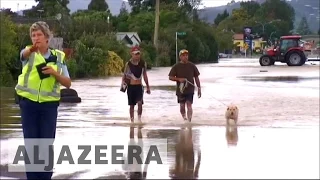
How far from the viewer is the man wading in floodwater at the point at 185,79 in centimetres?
1434

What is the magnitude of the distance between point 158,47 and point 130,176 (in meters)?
48.3

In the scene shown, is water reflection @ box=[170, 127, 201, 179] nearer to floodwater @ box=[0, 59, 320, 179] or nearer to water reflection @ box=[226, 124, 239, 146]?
floodwater @ box=[0, 59, 320, 179]

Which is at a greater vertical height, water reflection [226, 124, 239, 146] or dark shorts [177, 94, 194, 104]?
dark shorts [177, 94, 194, 104]

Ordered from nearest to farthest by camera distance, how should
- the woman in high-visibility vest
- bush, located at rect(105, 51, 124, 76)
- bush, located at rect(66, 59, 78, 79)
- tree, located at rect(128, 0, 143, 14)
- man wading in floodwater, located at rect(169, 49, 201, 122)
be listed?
1. the woman in high-visibility vest
2. man wading in floodwater, located at rect(169, 49, 201, 122)
3. bush, located at rect(66, 59, 78, 79)
4. bush, located at rect(105, 51, 124, 76)
5. tree, located at rect(128, 0, 143, 14)

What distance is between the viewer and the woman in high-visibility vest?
691 cm

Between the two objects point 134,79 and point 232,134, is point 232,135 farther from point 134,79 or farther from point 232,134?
point 134,79

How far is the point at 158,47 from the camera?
56.5 m

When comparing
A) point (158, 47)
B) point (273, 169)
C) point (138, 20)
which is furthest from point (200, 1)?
point (273, 169)

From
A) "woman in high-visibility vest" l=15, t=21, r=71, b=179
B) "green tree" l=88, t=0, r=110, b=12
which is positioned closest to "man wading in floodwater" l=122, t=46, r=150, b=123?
"woman in high-visibility vest" l=15, t=21, r=71, b=179

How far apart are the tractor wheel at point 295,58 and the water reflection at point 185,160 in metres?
37.8

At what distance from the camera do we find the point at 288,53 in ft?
162

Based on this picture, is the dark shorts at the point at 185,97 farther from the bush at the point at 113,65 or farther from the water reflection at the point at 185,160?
the bush at the point at 113,65

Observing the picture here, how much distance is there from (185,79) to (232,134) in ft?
7.86

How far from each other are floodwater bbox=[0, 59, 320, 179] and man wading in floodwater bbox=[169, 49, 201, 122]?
458 millimetres
